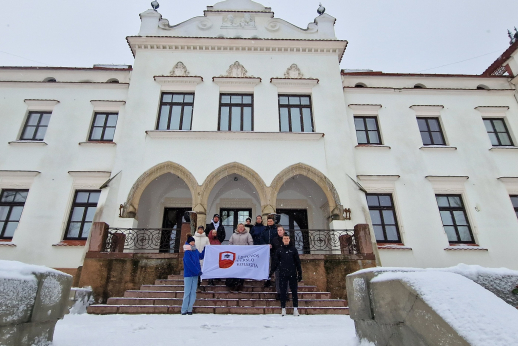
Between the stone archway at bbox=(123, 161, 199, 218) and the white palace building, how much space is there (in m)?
0.05

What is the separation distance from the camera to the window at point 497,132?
13820mm

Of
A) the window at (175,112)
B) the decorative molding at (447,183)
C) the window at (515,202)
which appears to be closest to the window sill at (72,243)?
the window at (175,112)

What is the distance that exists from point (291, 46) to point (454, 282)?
1398cm

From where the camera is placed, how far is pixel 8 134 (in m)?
13.0

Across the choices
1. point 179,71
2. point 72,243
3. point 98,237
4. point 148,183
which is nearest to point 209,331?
point 98,237

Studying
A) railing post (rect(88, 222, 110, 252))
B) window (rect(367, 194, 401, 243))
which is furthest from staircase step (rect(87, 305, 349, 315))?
window (rect(367, 194, 401, 243))

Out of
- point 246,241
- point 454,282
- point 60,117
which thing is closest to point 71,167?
point 60,117

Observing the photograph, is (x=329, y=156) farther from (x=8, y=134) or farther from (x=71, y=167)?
(x=8, y=134)

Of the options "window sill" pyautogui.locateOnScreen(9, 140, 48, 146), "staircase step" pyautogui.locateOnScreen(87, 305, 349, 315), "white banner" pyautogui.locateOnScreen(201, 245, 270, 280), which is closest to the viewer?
"staircase step" pyautogui.locateOnScreen(87, 305, 349, 315)

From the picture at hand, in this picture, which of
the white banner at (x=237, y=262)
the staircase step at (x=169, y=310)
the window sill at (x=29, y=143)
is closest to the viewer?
the staircase step at (x=169, y=310)

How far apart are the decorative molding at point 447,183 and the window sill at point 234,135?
490 cm

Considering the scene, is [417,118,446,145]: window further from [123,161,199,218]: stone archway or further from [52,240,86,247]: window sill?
[52,240,86,247]: window sill

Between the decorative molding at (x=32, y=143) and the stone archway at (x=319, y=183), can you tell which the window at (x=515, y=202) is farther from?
the decorative molding at (x=32, y=143)

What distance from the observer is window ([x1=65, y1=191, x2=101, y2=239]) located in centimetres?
1159
